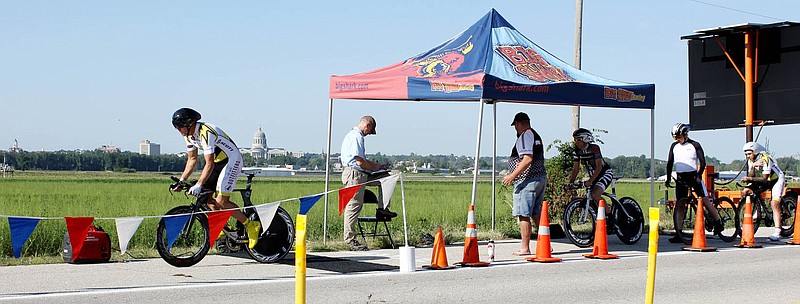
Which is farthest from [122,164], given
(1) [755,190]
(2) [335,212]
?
(1) [755,190]

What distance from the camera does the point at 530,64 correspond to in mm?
15039

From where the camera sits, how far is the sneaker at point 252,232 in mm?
11695

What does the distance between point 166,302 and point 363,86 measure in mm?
6373

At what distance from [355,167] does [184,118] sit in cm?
281

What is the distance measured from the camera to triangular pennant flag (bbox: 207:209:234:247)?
36.4ft

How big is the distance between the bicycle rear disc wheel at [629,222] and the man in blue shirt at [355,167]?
342cm

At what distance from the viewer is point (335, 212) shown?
20.8m

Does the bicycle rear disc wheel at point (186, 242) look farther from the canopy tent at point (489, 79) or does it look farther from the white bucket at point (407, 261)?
the canopy tent at point (489, 79)

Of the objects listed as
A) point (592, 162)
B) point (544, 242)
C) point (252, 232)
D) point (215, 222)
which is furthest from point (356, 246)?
point (592, 162)

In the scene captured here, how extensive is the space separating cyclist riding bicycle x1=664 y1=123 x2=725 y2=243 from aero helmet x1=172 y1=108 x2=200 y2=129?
7.43 meters

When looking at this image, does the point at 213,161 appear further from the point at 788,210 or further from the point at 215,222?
the point at 788,210

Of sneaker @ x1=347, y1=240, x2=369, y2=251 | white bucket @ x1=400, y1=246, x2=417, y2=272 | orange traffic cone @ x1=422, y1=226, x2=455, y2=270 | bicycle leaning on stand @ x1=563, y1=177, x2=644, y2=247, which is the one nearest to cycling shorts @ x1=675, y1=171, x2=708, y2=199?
bicycle leaning on stand @ x1=563, y1=177, x2=644, y2=247

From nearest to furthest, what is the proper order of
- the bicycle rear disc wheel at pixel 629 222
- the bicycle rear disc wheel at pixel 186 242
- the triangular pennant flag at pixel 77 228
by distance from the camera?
the triangular pennant flag at pixel 77 228 → the bicycle rear disc wheel at pixel 186 242 → the bicycle rear disc wheel at pixel 629 222

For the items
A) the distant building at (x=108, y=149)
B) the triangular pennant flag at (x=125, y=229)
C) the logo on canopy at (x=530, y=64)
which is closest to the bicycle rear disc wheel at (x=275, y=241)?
the triangular pennant flag at (x=125, y=229)
